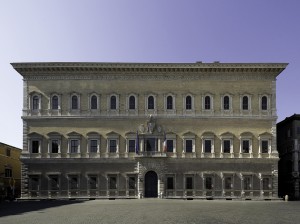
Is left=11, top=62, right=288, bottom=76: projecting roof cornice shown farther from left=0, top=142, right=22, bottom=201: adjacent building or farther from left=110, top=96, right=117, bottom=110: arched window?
left=0, top=142, right=22, bottom=201: adjacent building

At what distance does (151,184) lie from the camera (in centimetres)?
4684

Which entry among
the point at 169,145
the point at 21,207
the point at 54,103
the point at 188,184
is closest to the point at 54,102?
the point at 54,103

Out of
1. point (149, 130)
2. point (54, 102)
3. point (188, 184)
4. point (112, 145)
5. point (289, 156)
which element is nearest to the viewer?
point (188, 184)

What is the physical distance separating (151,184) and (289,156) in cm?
1713

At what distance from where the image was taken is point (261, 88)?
48062 millimetres

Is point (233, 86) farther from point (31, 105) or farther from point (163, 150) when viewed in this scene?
point (31, 105)

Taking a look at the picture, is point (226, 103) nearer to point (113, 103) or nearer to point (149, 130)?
point (149, 130)

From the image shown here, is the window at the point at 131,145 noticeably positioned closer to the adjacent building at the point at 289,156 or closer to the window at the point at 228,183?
the window at the point at 228,183

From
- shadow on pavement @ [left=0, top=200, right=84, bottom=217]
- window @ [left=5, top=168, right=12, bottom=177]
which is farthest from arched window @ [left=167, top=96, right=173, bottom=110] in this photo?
window @ [left=5, top=168, right=12, bottom=177]

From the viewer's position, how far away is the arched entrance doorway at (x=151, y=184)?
153 ft

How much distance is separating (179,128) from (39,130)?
592 inches

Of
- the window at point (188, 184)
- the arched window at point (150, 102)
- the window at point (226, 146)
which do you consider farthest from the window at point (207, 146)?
the arched window at point (150, 102)

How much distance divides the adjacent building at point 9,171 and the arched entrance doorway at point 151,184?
16.3m

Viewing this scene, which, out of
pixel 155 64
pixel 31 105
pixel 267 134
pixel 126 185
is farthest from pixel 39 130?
pixel 267 134
